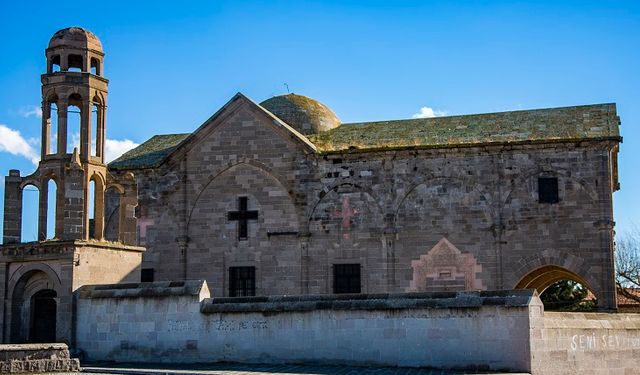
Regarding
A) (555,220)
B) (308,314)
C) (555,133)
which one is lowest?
(308,314)

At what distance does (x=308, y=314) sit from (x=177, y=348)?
12.1 ft

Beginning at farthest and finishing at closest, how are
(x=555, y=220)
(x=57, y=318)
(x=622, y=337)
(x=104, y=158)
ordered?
(x=555, y=220)
(x=104, y=158)
(x=57, y=318)
(x=622, y=337)

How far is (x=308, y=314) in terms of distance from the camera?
2031cm

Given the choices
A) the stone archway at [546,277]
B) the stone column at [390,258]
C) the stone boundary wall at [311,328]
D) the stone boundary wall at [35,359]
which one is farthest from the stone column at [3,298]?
the stone archway at [546,277]

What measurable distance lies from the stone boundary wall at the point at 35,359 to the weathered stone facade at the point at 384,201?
13.6m

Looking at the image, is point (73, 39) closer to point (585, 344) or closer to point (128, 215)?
point (128, 215)

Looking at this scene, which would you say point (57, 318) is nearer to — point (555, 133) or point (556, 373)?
point (556, 373)

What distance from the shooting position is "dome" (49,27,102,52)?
26078 millimetres

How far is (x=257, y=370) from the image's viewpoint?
19.2 metres

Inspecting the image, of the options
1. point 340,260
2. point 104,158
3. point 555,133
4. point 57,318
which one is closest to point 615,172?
point 555,133

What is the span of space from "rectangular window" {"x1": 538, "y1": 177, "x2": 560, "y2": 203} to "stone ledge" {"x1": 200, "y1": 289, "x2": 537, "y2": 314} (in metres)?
12.8

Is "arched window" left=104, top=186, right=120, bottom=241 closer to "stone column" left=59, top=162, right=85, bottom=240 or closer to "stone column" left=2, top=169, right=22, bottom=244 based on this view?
"stone column" left=2, top=169, right=22, bottom=244

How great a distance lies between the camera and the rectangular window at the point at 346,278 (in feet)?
106

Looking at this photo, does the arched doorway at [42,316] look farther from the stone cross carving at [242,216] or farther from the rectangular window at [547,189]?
the rectangular window at [547,189]
